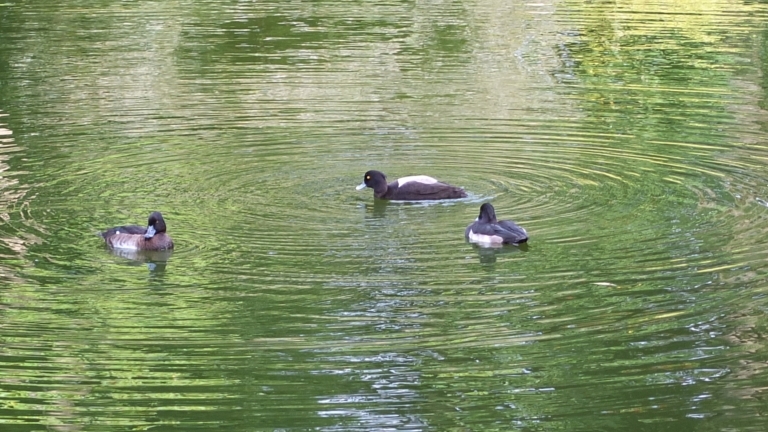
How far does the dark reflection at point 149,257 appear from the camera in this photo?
1295 cm

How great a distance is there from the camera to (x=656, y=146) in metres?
18.4

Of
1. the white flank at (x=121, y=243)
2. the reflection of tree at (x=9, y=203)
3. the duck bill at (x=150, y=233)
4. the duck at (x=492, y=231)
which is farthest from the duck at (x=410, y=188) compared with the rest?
the reflection of tree at (x=9, y=203)

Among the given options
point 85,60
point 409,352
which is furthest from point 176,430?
point 85,60

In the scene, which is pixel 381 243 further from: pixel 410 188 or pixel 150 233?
pixel 150 233

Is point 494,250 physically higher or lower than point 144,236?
lower

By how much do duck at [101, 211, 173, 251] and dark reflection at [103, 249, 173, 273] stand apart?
46 millimetres

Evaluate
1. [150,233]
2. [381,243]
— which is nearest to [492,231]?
[381,243]

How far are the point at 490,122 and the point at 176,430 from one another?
1188 centimetres

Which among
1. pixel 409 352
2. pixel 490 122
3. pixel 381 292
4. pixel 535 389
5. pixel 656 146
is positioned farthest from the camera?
pixel 490 122

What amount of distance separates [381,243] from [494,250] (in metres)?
1.10

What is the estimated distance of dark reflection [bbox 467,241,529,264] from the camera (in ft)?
42.8

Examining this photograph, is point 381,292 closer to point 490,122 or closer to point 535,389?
point 535,389

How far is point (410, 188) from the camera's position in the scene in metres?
15.4

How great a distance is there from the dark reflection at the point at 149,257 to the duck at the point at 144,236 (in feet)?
0.15
